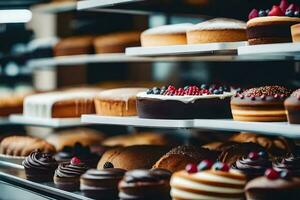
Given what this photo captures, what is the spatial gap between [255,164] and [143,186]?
1.78ft

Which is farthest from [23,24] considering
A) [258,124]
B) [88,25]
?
[258,124]

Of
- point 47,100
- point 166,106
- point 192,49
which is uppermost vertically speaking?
point 192,49

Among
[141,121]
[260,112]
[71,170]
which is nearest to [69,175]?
[71,170]

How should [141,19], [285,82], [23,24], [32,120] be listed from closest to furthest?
[285,82] → [32,120] → [141,19] → [23,24]

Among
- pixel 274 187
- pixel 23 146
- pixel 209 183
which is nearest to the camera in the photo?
pixel 274 187

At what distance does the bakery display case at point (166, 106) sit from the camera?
3.06 meters

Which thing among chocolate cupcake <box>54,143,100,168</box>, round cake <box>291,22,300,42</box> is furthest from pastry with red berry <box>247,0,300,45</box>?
chocolate cupcake <box>54,143,100,168</box>

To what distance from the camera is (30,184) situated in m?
3.91

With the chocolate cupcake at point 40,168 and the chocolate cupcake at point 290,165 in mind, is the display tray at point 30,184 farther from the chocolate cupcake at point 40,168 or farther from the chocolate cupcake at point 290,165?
the chocolate cupcake at point 290,165

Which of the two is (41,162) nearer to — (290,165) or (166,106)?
(166,106)

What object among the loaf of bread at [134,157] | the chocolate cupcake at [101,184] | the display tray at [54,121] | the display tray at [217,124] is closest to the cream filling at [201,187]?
the display tray at [217,124]

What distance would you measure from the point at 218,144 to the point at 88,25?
7.75 ft

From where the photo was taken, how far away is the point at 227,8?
4.48 m

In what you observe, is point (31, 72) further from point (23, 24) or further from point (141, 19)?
point (141, 19)
